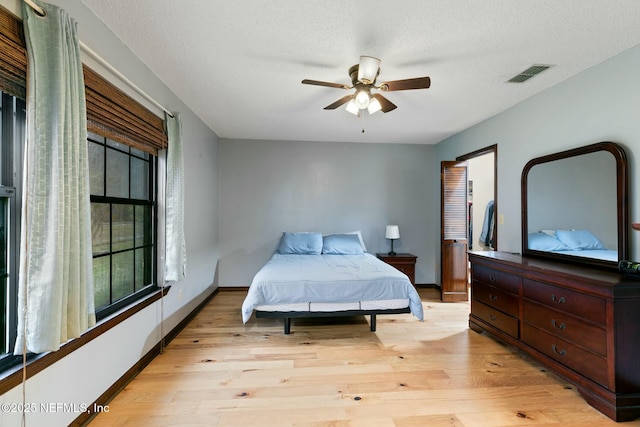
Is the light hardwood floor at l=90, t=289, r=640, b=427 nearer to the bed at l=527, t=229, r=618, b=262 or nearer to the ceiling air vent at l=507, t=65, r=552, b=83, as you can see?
the bed at l=527, t=229, r=618, b=262

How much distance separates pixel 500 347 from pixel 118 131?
12.6 feet

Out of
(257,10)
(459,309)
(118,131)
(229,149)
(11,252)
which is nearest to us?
(11,252)

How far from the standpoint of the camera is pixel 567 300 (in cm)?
198

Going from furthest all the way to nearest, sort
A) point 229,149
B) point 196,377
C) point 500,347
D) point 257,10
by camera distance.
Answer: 1. point 229,149
2. point 500,347
3. point 196,377
4. point 257,10

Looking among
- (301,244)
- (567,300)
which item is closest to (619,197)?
(567,300)

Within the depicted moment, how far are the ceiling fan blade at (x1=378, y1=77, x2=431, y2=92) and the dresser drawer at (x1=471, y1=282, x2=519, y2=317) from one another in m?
2.03

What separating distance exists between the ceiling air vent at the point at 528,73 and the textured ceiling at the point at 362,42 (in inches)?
2.5

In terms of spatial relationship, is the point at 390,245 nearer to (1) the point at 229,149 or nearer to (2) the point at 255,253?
(2) the point at 255,253

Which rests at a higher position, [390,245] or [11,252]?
[11,252]

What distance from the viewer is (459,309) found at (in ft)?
12.3

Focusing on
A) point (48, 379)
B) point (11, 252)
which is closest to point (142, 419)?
point (48, 379)

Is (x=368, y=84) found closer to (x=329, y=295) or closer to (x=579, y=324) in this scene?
(x=329, y=295)

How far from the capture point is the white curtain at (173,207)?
2.55 meters

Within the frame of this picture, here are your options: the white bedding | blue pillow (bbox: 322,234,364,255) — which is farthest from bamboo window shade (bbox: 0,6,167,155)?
blue pillow (bbox: 322,234,364,255)
